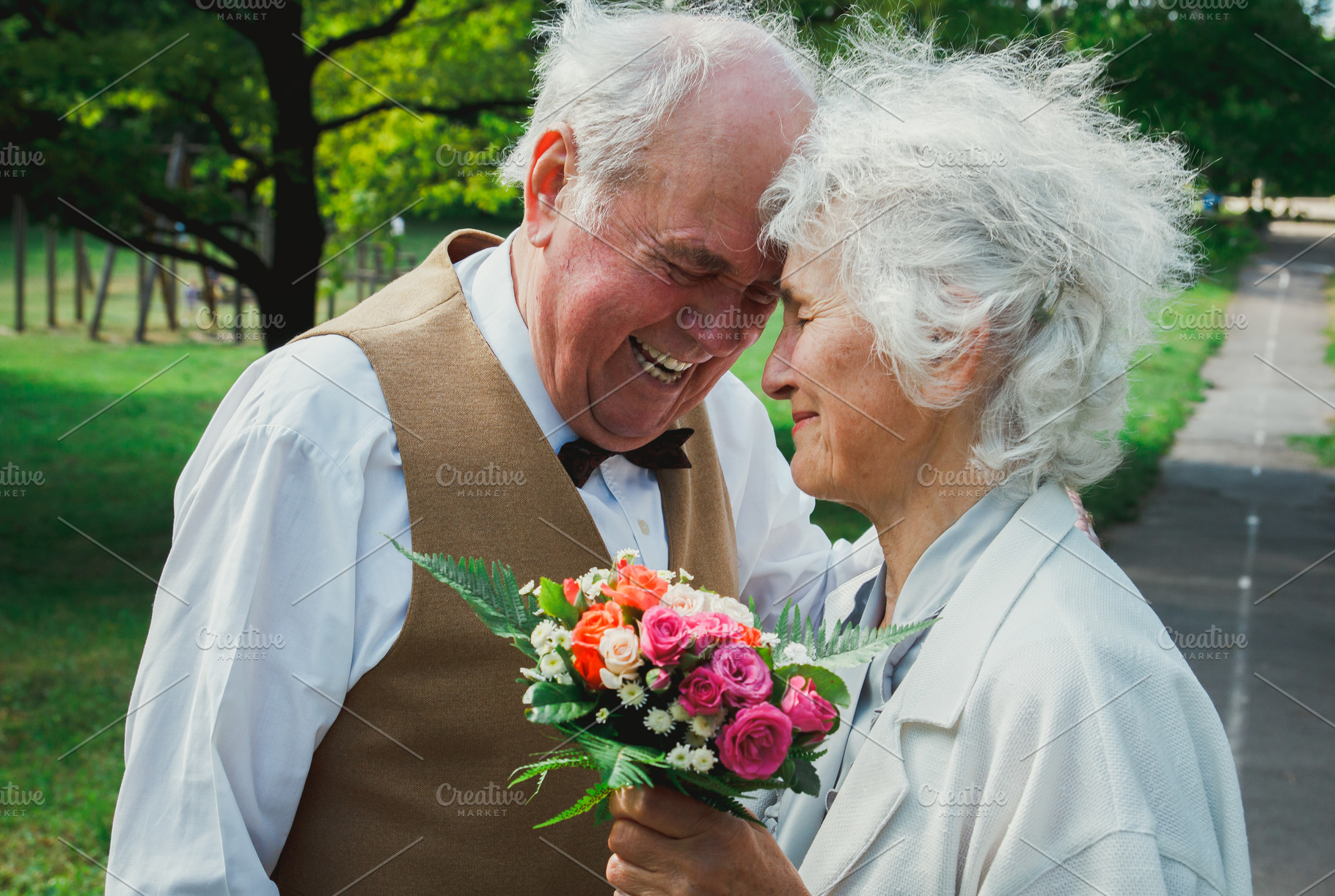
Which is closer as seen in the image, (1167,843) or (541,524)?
(1167,843)

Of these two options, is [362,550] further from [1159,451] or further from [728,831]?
[1159,451]

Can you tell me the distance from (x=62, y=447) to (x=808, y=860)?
40.0 feet

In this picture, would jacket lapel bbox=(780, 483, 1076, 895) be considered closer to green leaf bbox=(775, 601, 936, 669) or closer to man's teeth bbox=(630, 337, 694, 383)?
green leaf bbox=(775, 601, 936, 669)

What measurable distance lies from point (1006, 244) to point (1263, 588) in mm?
8160

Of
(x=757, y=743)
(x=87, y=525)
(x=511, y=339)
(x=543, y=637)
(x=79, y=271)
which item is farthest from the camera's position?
(x=79, y=271)

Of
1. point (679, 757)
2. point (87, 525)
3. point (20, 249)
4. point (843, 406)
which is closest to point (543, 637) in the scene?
point (679, 757)

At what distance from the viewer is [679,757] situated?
1584 millimetres

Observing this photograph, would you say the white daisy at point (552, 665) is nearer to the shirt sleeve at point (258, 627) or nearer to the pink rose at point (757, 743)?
the pink rose at point (757, 743)

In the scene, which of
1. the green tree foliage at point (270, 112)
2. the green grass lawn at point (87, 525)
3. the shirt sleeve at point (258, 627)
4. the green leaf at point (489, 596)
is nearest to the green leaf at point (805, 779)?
the green leaf at point (489, 596)

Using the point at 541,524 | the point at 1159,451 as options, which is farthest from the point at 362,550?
→ the point at 1159,451

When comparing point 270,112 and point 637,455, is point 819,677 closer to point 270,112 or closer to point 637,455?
point 637,455

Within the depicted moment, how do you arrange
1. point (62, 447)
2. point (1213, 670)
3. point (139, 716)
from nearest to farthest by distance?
1. point (139, 716)
2. point (1213, 670)
3. point (62, 447)

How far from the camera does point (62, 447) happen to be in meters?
12.1

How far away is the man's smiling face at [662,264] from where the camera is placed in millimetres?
2258
